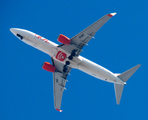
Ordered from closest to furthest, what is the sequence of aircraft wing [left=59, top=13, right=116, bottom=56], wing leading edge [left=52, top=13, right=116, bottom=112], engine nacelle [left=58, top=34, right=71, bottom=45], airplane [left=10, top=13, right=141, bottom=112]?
aircraft wing [left=59, top=13, right=116, bottom=56] < wing leading edge [left=52, top=13, right=116, bottom=112] < engine nacelle [left=58, top=34, right=71, bottom=45] < airplane [left=10, top=13, right=141, bottom=112]

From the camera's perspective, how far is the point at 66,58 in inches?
2050

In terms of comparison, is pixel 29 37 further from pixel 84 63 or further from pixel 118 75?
pixel 118 75

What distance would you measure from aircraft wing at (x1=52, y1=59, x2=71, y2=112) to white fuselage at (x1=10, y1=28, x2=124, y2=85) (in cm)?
481

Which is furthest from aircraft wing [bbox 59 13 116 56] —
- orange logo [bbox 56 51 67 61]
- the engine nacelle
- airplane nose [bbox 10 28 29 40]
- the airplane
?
airplane nose [bbox 10 28 29 40]

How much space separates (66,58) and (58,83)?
960 centimetres

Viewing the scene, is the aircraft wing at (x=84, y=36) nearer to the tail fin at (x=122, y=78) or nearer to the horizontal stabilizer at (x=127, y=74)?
the horizontal stabilizer at (x=127, y=74)

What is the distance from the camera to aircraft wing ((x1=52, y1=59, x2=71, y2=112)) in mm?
56578

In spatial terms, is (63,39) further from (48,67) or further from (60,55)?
(48,67)

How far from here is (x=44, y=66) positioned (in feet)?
176

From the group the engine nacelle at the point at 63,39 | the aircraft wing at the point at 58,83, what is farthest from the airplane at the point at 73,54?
the aircraft wing at the point at 58,83

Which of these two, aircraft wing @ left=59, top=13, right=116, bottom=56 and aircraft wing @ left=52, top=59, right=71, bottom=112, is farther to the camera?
aircraft wing @ left=52, top=59, right=71, bottom=112

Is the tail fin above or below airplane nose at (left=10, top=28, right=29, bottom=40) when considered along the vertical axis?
below

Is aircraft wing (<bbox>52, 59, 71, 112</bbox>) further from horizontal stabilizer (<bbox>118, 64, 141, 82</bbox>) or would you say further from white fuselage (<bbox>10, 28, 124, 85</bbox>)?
horizontal stabilizer (<bbox>118, 64, 141, 82</bbox>)

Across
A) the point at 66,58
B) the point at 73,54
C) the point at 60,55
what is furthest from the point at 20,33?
the point at 73,54
